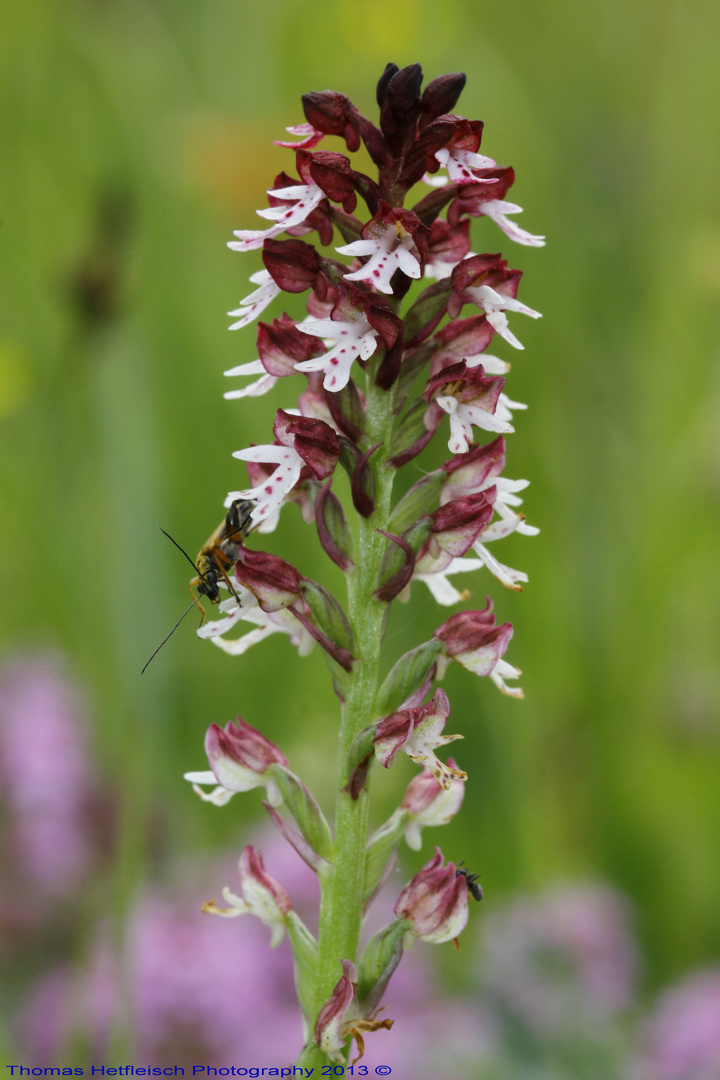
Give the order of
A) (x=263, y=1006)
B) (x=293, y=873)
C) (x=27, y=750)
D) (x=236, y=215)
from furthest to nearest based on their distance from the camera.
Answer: (x=236, y=215)
(x=27, y=750)
(x=293, y=873)
(x=263, y=1006)

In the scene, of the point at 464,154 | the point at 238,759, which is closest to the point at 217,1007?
the point at 238,759

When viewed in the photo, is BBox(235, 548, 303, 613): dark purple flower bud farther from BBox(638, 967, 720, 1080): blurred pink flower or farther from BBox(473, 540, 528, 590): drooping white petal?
BBox(638, 967, 720, 1080): blurred pink flower

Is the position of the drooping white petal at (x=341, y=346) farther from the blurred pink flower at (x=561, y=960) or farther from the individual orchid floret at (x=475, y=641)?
the blurred pink flower at (x=561, y=960)

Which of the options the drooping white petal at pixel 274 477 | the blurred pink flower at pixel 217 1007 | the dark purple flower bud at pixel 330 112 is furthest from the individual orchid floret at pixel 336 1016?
the blurred pink flower at pixel 217 1007

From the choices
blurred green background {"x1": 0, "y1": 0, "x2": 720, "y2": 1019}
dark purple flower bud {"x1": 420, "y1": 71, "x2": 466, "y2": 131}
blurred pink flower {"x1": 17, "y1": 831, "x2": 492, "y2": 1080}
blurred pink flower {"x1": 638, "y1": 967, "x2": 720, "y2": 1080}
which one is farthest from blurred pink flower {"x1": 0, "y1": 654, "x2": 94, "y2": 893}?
dark purple flower bud {"x1": 420, "y1": 71, "x2": 466, "y2": 131}

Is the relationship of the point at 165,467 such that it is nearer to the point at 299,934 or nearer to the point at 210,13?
the point at 299,934

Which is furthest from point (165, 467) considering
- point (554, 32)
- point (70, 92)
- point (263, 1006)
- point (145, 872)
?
point (554, 32)

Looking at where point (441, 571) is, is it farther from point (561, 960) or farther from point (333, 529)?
point (561, 960)
